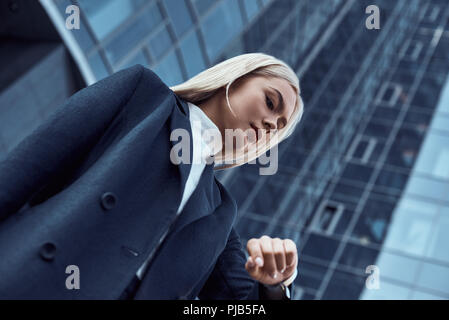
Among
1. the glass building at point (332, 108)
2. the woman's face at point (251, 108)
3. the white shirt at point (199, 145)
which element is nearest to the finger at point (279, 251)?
the white shirt at point (199, 145)

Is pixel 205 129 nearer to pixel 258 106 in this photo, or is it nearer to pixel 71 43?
pixel 258 106

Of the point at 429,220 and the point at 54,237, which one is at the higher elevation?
the point at 54,237

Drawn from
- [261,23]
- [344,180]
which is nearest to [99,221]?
[261,23]

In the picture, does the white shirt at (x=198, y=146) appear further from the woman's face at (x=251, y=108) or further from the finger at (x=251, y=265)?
the finger at (x=251, y=265)

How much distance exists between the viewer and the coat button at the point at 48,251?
175 centimetres

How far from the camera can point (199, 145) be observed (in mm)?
2223

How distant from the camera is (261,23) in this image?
16.9 meters

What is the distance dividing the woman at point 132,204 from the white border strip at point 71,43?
817 cm

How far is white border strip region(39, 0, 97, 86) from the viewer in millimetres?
9906

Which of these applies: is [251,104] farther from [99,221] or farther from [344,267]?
[344,267]

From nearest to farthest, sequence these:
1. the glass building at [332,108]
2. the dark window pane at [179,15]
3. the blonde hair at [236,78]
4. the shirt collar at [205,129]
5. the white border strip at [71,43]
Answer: the shirt collar at [205,129] → the blonde hair at [236,78] → the white border strip at [71,43] → the glass building at [332,108] → the dark window pane at [179,15]

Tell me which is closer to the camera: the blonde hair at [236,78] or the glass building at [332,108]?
the blonde hair at [236,78]

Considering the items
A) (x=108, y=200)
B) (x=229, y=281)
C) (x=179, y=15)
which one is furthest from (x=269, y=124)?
(x=179, y=15)
